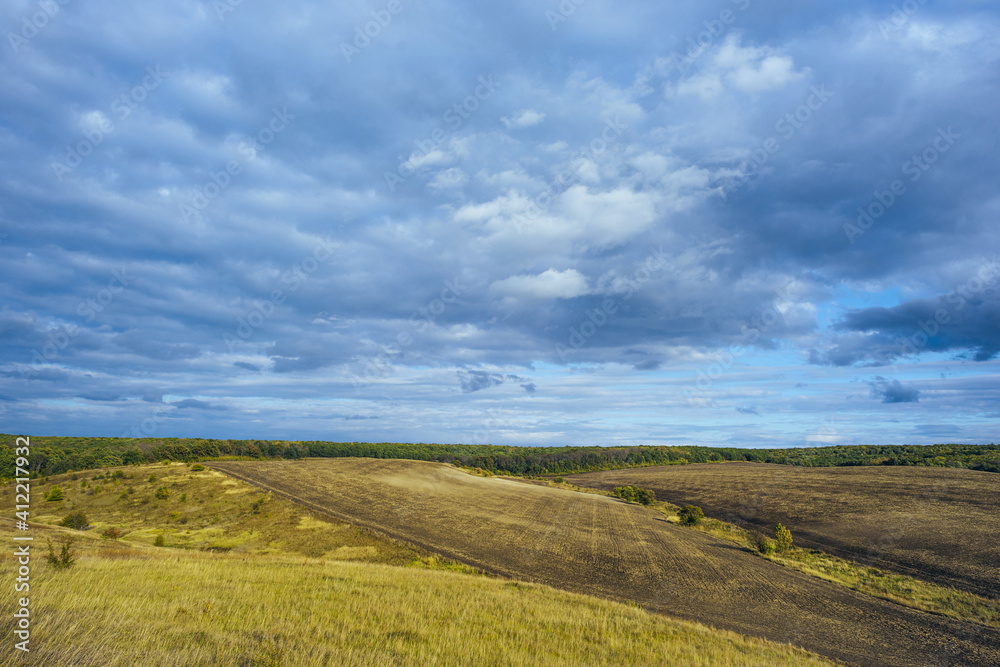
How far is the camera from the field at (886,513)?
109 ft

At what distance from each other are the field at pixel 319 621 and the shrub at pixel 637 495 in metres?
57.5

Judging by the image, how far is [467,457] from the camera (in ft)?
496

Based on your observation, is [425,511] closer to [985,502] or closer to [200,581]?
[200,581]

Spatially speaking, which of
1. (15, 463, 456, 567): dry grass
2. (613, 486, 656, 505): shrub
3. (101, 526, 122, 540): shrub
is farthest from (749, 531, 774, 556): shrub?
(101, 526, 122, 540): shrub

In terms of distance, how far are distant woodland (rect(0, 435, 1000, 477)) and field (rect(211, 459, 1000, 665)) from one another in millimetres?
44665

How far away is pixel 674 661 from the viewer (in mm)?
13625

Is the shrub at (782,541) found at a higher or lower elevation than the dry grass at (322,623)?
lower

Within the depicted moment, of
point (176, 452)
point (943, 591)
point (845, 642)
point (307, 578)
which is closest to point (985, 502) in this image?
point (943, 591)

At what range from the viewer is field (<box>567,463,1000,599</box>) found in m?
33.2

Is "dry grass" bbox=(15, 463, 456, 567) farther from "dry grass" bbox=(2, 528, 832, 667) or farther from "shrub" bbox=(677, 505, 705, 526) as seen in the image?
"shrub" bbox=(677, 505, 705, 526)

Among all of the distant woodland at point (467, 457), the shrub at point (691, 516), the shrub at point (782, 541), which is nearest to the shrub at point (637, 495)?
the shrub at point (691, 516)

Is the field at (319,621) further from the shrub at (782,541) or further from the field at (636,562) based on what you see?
the shrub at (782,541)

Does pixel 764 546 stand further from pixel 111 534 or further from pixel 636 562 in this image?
pixel 111 534

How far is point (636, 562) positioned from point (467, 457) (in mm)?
121518
